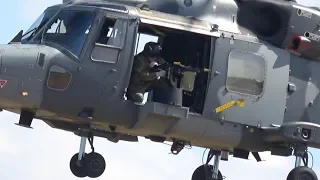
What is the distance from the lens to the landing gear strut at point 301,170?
1878cm

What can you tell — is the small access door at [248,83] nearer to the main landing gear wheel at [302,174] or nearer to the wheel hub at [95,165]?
the main landing gear wheel at [302,174]

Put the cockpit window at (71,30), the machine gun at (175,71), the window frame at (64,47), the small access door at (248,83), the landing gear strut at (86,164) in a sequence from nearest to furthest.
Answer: the window frame at (64,47)
the cockpit window at (71,30)
the machine gun at (175,71)
the small access door at (248,83)
the landing gear strut at (86,164)

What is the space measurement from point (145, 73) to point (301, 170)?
146 inches

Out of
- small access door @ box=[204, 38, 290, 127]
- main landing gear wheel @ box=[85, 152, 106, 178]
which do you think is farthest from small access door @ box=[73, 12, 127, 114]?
main landing gear wheel @ box=[85, 152, 106, 178]

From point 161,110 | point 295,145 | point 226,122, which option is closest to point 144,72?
point 161,110

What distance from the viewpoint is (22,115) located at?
57.3 ft

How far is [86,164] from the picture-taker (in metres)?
19.5

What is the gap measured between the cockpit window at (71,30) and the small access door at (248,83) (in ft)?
8.63

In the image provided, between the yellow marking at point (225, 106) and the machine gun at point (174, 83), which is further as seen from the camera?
the yellow marking at point (225, 106)

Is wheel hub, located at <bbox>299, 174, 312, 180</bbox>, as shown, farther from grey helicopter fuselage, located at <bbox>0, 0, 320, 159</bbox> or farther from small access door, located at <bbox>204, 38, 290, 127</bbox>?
small access door, located at <bbox>204, 38, 290, 127</bbox>

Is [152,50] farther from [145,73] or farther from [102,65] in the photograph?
[102,65]

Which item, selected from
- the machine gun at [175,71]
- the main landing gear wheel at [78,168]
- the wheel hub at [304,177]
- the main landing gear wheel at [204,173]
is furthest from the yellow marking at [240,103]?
the main landing gear wheel at [78,168]

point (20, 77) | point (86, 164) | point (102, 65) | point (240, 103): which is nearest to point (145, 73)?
point (102, 65)

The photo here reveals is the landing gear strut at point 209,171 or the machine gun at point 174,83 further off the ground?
the machine gun at point 174,83
